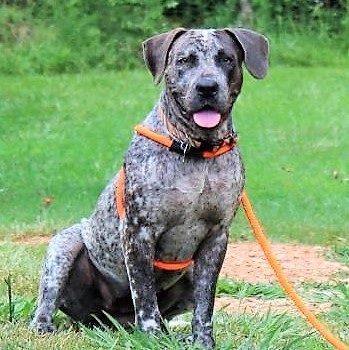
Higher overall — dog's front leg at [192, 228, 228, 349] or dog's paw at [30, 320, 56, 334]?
dog's front leg at [192, 228, 228, 349]

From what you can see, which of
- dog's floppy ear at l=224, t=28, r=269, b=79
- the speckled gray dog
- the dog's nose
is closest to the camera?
the dog's nose

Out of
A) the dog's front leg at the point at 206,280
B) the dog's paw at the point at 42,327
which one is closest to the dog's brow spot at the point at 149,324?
the dog's front leg at the point at 206,280

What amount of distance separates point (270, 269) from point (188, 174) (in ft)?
11.3

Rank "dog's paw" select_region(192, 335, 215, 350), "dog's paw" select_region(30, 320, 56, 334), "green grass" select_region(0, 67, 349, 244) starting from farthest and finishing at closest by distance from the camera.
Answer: "green grass" select_region(0, 67, 349, 244)
"dog's paw" select_region(30, 320, 56, 334)
"dog's paw" select_region(192, 335, 215, 350)

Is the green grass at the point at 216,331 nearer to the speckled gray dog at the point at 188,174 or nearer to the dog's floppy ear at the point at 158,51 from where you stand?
the speckled gray dog at the point at 188,174

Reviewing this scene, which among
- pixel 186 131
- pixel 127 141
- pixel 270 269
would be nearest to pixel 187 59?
pixel 186 131

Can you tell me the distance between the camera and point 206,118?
5.17 metres

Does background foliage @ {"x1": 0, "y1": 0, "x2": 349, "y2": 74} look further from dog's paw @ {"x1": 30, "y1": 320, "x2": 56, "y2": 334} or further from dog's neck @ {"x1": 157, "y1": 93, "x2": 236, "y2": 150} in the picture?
dog's neck @ {"x1": 157, "y1": 93, "x2": 236, "y2": 150}

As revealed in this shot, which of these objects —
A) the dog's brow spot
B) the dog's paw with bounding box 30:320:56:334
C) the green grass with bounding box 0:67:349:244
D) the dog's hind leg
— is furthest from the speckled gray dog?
the green grass with bounding box 0:67:349:244

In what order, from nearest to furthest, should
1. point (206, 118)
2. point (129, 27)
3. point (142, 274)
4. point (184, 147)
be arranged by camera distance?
point (206, 118), point (184, 147), point (142, 274), point (129, 27)

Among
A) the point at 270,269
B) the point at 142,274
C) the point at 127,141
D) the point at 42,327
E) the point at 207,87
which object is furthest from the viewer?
the point at 127,141

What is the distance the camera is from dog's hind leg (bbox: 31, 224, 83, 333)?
5.86 metres

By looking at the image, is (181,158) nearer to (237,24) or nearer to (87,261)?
(87,261)

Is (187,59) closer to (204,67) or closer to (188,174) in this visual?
(204,67)
